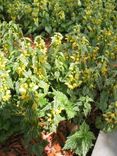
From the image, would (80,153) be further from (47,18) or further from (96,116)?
(47,18)

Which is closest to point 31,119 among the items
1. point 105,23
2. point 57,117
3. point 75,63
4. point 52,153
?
point 57,117

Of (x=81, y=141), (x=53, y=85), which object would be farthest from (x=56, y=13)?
(x=81, y=141)

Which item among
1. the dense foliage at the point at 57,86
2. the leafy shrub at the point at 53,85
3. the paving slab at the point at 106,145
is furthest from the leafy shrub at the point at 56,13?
the paving slab at the point at 106,145

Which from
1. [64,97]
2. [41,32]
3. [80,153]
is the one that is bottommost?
[80,153]

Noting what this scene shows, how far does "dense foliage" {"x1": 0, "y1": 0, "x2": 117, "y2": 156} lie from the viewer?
11.2 feet

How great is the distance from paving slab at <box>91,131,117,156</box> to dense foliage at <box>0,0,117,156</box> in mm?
69

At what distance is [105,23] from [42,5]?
898 millimetres

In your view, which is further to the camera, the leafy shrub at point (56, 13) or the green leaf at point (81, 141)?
the leafy shrub at point (56, 13)

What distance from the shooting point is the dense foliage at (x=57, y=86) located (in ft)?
11.2

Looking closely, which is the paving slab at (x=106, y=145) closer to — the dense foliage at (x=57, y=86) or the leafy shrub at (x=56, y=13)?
the dense foliage at (x=57, y=86)

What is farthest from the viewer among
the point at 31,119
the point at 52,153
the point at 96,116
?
the point at 96,116

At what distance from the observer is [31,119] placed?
335 centimetres

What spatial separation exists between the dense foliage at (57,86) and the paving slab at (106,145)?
7cm

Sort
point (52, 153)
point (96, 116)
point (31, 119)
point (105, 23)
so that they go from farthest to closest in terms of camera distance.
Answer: point (105, 23), point (96, 116), point (52, 153), point (31, 119)
